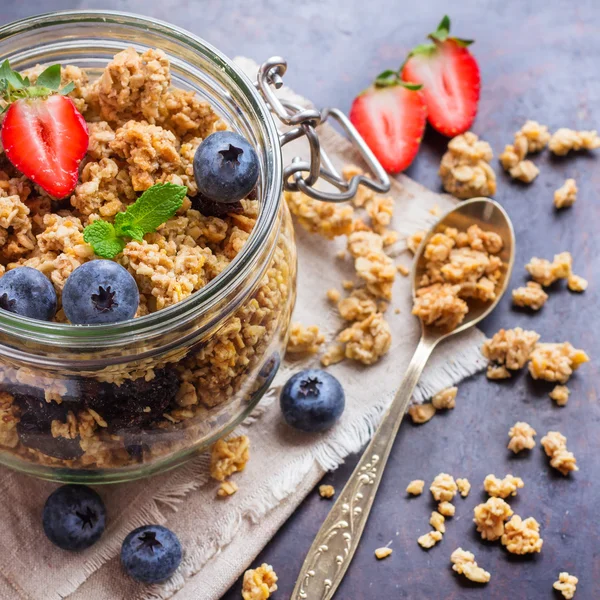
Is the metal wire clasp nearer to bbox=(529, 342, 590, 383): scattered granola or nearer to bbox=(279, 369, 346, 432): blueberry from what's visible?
bbox=(279, 369, 346, 432): blueberry

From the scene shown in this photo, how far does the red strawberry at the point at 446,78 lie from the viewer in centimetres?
179

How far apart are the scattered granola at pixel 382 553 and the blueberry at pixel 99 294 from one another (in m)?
0.72

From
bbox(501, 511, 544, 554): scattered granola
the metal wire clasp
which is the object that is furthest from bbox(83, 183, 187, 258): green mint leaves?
bbox(501, 511, 544, 554): scattered granola

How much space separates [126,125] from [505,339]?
2.83 ft

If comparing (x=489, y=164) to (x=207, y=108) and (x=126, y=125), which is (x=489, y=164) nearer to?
(x=207, y=108)

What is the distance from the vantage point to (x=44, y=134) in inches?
44.1

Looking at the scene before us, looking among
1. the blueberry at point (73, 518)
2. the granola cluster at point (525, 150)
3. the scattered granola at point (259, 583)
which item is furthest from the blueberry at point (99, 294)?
the granola cluster at point (525, 150)

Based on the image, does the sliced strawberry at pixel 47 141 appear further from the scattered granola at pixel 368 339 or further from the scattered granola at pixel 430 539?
the scattered granola at pixel 430 539

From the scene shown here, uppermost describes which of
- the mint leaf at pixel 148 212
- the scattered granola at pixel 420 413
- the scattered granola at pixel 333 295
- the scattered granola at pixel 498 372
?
the mint leaf at pixel 148 212

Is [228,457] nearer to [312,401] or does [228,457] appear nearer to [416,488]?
[312,401]

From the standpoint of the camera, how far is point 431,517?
1.52m

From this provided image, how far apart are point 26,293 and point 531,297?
1.04 meters

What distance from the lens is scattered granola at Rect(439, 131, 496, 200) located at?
5.64ft

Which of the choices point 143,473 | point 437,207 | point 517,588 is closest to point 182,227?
point 143,473
